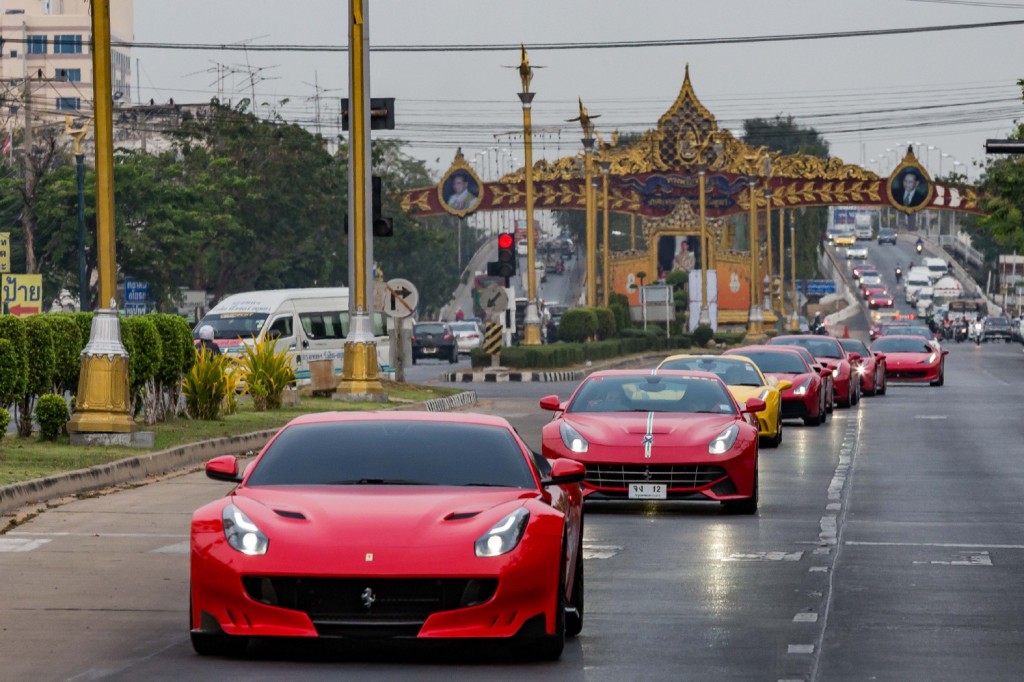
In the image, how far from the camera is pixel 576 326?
69625 millimetres

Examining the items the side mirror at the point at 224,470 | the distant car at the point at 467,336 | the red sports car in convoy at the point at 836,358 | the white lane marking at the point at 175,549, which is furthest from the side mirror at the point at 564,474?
the distant car at the point at 467,336

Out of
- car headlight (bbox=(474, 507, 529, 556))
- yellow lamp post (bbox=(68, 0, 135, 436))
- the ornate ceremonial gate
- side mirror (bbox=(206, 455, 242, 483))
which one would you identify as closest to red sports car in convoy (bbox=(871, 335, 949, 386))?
yellow lamp post (bbox=(68, 0, 135, 436))

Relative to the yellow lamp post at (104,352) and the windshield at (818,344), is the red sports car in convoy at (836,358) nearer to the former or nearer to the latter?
the windshield at (818,344)

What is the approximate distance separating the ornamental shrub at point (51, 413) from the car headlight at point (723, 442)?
27.8ft

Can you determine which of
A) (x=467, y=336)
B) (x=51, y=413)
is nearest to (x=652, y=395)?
(x=51, y=413)

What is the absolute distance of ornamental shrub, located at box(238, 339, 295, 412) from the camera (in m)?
32.6

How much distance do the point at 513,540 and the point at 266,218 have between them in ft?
245

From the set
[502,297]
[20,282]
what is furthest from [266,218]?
[20,282]

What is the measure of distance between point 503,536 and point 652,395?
1034 centimetres

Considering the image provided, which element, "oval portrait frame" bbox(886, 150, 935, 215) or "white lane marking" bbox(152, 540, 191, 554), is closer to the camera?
"white lane marking" bbox(152, 540, 191, 554)

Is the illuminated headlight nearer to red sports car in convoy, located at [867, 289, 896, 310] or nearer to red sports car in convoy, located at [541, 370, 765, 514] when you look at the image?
red sports car in convoy, located at [541, 370, 765, 514]

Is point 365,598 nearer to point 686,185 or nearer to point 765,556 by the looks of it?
point 765,556

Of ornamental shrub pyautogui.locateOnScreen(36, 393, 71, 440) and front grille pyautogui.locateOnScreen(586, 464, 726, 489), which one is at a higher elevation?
ornamental shrub pyautogui.locateOnScreen(36, 393, 71, 440)

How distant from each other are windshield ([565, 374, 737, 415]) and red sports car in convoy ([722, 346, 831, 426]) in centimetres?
1302
